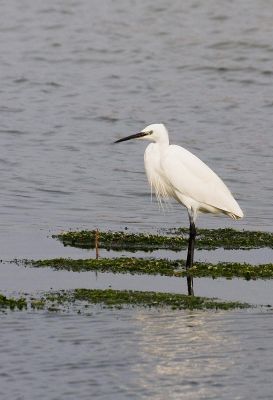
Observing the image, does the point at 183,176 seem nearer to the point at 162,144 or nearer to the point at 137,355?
the point at 162,144

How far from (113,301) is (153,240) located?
3.50 m

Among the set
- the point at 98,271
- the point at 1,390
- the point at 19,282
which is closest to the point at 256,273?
the point at 98,271

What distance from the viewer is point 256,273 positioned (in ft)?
44.7

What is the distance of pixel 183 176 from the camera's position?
49.7 ft

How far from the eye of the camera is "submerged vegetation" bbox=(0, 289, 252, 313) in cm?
1194

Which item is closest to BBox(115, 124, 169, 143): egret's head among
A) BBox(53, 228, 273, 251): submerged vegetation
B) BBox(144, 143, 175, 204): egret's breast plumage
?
BBox(144, 143, 175, 204): egret's breast plumage

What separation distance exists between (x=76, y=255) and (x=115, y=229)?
7.53ft

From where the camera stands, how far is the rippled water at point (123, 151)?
10.0 metres

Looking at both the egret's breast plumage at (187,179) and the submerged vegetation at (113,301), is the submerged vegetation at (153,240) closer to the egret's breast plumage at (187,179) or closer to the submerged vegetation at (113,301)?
the egret's breast plumage at (187,179)

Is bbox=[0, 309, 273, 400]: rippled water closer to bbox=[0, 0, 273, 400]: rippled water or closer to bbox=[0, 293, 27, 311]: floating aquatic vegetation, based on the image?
bbox=[0, 0, 273, 400]: rippled water

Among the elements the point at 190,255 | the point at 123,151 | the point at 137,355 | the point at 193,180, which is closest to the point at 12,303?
the point at 137,355

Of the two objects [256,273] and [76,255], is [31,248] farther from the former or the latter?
[256,273]

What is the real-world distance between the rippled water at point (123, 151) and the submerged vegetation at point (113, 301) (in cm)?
31

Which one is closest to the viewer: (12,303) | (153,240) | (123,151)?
(12,303)
